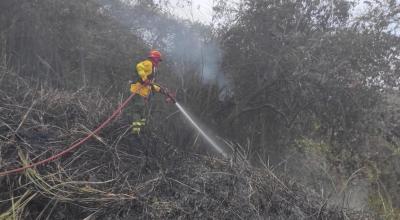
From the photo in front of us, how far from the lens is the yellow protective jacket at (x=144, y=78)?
21.9ft

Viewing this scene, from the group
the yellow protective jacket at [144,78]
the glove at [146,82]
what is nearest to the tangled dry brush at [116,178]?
the yellow protective jacket at [144,78]

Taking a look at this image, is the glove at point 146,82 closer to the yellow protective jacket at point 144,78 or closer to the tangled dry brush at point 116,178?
the yellow protective jacket at point 144,78

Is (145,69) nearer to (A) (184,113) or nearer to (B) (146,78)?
(B) (146,78)

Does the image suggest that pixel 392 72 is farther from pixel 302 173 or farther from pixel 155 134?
pixel 155 134

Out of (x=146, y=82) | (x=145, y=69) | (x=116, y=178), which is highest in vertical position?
(x=145, y=69)

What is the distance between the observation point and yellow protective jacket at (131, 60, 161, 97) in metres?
6.67

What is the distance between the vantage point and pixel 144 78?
22.1ft

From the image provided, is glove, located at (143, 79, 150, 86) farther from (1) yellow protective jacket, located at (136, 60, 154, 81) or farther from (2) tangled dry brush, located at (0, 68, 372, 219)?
(2) tangled dry brush, located at (0, 68, 372, 219)

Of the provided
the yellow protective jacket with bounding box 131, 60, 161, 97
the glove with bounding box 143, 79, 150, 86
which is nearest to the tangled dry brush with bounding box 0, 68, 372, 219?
the yellow protective jacket with bounding box 131, 60, 161, 97

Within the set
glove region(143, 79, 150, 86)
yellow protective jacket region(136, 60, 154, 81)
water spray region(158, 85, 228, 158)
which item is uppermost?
yellow protective jacket region(136, 60, 154, 81)

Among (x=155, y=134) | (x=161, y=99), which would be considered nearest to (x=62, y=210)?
(x=155, y=134)

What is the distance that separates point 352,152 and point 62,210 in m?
7.14

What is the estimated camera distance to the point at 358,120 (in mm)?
9828

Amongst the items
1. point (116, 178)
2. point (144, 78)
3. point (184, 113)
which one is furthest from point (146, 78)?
point (184, 113)
